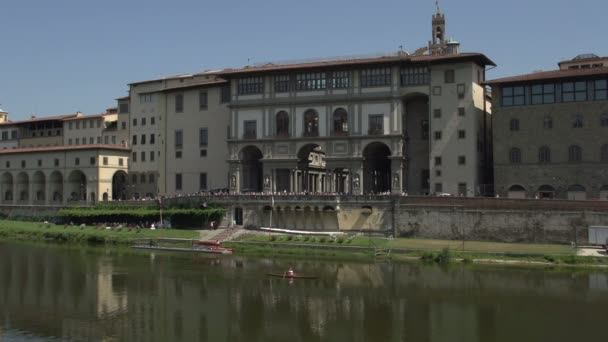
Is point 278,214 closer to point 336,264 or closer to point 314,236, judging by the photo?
point 314,236

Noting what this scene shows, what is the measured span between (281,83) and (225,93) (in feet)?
30.8

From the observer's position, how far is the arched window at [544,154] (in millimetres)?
64312

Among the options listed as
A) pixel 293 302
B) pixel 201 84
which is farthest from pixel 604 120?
pixel 201 84

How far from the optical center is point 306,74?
245 ft

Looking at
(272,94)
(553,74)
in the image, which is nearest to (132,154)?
(272,94)

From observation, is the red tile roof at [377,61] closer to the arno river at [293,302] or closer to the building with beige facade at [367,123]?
the building with beige facade at [367,123]

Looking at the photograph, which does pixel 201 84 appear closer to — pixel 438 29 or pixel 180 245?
pixel 180 245

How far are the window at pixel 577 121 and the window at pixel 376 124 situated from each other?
18.4 meters

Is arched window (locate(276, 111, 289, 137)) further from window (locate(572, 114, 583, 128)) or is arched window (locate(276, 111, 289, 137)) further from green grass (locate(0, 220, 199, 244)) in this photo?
window (locate(572, 114, 583, 128))

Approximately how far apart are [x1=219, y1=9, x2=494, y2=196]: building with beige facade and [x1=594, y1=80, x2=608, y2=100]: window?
1108cm

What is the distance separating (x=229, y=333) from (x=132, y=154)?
198 feet

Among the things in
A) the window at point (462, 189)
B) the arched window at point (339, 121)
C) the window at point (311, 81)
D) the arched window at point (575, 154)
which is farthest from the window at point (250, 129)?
the arched window at point (575, 154)

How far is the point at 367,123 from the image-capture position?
235 ft

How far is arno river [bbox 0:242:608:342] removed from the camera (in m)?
34.2
